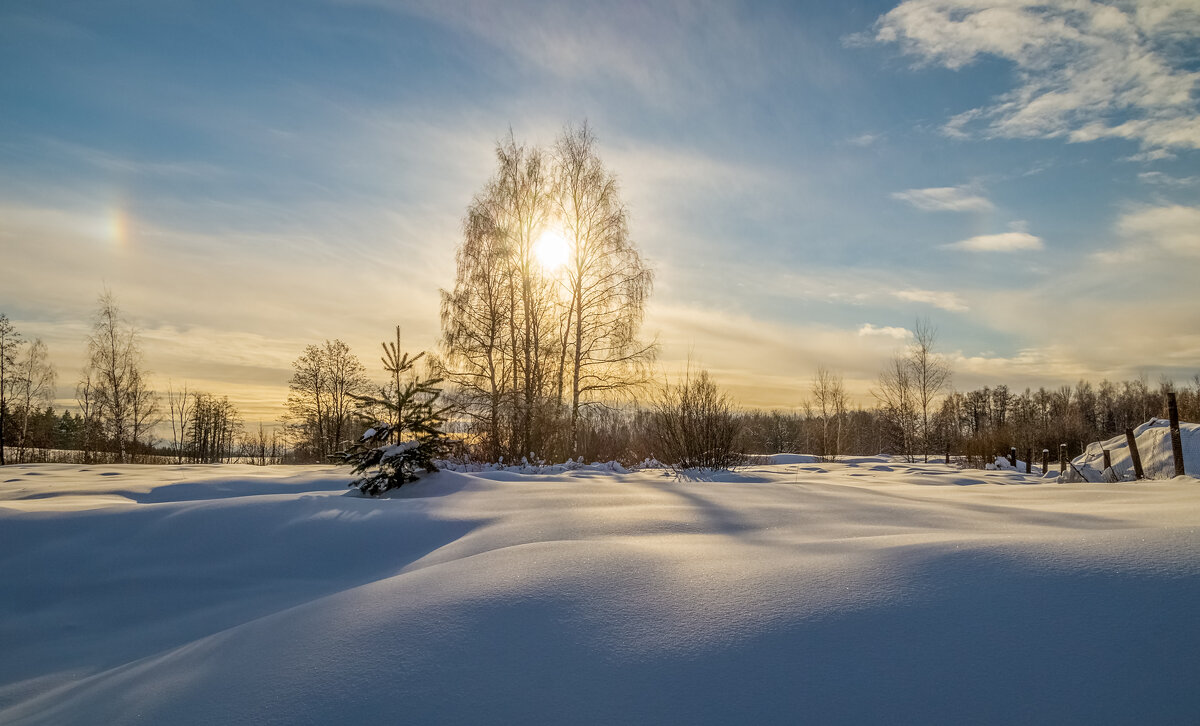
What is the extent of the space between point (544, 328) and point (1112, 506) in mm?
13016

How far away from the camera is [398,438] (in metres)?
6.39

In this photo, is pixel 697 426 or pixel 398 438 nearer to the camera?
pixel 398 438

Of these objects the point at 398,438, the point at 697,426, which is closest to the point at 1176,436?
the point at 697,426

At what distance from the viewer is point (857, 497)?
449cm

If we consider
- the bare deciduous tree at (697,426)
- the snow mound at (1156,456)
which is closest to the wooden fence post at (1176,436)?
the snow mound at (1156,456)

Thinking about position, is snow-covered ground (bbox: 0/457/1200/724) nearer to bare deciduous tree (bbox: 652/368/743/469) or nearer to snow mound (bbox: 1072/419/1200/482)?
bare deciduous tree (bbox: 652/368/743/469)

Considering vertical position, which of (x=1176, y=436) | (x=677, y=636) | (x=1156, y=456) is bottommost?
(x=1156, y=456)

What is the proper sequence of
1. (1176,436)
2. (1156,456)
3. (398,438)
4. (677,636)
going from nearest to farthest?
(677,636)
(398,438)
(1176,436)
(1156,456)

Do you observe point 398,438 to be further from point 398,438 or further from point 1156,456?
point 1156,456

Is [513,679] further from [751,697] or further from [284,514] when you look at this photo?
[284,514]

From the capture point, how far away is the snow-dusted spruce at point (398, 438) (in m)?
5.89

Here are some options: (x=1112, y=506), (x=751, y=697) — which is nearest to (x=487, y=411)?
(x=1112, y=506)

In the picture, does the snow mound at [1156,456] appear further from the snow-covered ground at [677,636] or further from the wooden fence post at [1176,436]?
the snow-covered ground at [677,636]

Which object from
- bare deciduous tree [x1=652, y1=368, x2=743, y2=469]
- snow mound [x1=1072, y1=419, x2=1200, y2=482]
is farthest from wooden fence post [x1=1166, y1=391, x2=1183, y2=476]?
bare deciduous tree [x1=652, y1=368, x2=743, y2=469]
